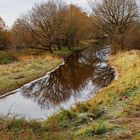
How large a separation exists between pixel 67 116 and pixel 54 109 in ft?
19.5

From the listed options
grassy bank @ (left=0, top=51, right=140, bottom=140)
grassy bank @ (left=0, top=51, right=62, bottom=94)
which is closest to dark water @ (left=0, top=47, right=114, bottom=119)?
grassy bank @ (left=0, top=51, right=62, bottom=94)

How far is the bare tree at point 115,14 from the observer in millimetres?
56697

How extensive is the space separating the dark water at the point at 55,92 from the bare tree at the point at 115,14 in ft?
72.3

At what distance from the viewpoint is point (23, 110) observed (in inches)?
782

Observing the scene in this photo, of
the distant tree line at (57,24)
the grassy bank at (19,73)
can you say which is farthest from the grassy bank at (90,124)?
the distant tree line at (57,24)

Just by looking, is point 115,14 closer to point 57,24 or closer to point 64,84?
Result: point 57,24

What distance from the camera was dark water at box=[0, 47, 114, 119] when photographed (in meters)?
20.0

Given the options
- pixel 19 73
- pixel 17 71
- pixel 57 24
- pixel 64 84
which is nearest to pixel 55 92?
pixel 64 84

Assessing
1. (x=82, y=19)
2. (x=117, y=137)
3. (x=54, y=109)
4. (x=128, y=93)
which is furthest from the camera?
(x=82, y=19)

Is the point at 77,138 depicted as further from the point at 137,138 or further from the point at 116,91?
the point at 116,91

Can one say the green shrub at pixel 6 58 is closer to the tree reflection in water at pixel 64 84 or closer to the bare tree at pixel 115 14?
the tree reflection in water at pixel 64 84

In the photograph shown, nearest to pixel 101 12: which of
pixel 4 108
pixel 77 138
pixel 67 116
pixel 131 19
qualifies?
pixel 131 19

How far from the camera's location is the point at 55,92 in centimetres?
2506

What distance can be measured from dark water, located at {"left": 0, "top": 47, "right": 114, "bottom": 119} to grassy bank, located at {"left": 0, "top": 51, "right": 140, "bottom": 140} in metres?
3.28
